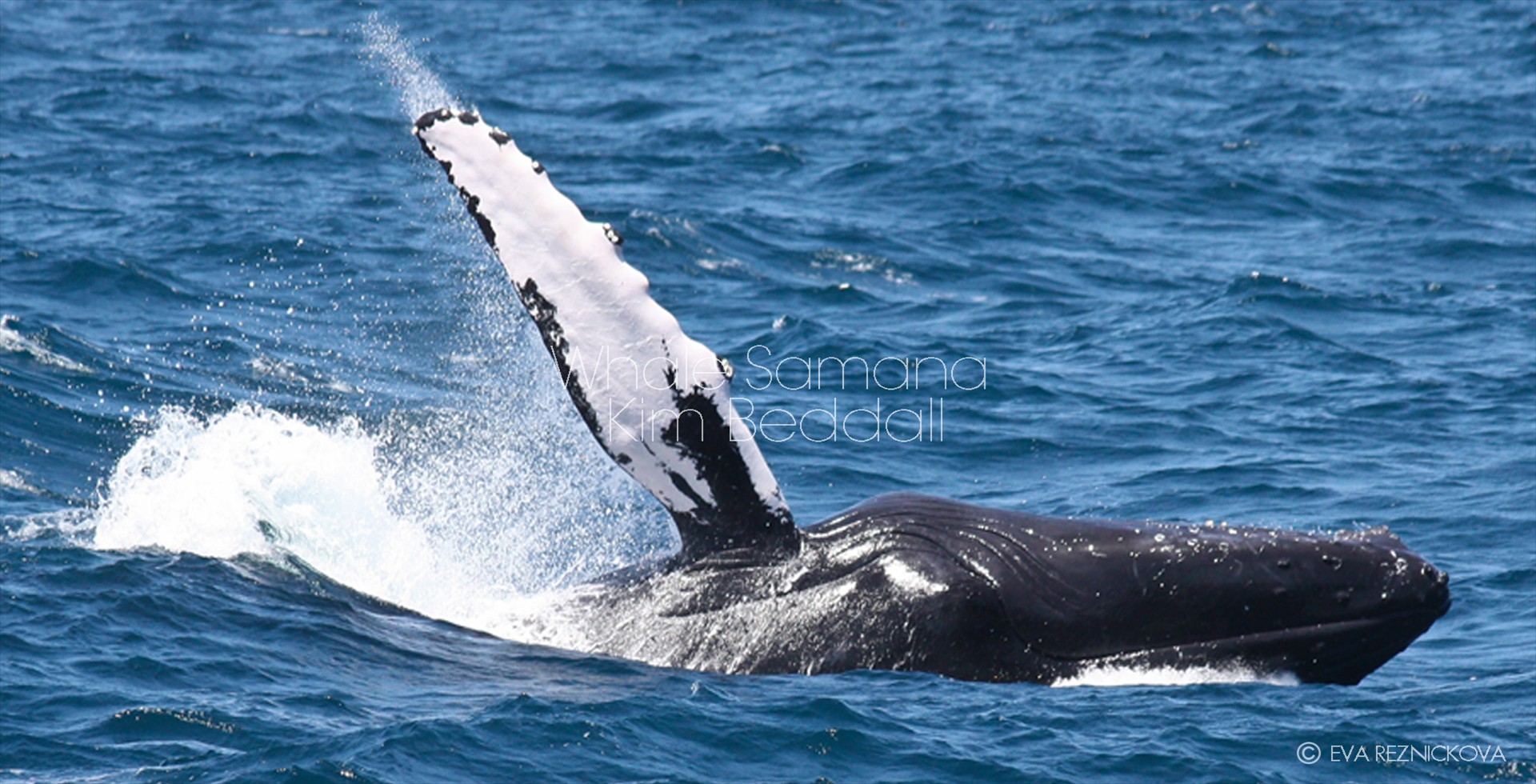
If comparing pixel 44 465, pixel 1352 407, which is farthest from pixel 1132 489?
pixel 44 465

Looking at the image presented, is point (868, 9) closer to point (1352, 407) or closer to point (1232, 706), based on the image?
point (1352, 407)

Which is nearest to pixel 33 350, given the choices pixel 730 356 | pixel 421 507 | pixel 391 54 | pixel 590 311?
pixel 421 507

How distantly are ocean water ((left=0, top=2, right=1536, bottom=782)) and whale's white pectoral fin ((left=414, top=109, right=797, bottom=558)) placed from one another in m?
1.95

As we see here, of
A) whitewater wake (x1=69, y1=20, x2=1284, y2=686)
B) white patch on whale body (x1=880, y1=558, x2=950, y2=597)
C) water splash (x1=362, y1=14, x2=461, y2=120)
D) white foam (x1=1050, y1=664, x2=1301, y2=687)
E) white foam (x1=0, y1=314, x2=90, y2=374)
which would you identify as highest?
water splash (x1=362, y1=14, x2=461, y2=120)

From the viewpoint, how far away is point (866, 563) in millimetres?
13070

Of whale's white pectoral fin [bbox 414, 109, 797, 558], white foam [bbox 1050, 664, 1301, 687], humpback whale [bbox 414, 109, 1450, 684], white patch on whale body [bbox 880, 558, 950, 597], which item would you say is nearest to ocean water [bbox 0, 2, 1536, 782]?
white foam [bbox 1050, 664, 1301, 687]

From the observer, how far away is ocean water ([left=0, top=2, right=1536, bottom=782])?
42.1ft

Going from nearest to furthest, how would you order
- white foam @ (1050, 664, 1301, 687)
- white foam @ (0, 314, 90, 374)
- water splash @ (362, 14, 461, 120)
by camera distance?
white foam @ (1050, 664, 1301, 687) < white foam @ (0, 314, 90, 374) < water splash @ (362, 14, 461, 120)

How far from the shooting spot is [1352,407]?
23109 mm

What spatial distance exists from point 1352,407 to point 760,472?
1263cm

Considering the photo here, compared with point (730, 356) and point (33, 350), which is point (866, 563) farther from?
point (33, 350)

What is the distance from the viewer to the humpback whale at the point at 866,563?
1230 cm

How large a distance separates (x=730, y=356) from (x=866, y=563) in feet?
38.1

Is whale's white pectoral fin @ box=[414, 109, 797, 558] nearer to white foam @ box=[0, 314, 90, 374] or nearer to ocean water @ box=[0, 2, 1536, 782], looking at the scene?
ocean water @ box=[0, 2, 1536, 782]
